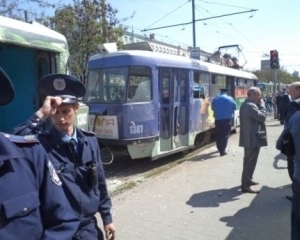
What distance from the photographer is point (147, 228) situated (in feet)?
15.0

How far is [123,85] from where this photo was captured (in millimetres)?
7742

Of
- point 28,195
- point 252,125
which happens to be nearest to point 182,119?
point 252,125

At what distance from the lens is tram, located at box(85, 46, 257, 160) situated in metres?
7.56

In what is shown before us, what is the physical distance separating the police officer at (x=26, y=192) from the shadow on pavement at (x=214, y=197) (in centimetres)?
415

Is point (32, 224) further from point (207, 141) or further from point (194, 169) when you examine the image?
point (207, 141)

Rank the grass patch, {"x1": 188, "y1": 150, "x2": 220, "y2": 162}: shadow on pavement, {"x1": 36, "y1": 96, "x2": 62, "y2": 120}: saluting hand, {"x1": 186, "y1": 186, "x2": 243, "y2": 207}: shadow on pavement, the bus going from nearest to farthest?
1. {"x1": 36, "y1": 96, "x2": 62, "y2": 120}: saluting hand
2. the bus
3. {"x1": 186, "y1": 186, "x2": 243, "y2": 207}: shadow on pavement
4. the grass patch
5. {"x1": 188, "y1": 150, "x2": 220, "y2": 162}: shadow on pavement

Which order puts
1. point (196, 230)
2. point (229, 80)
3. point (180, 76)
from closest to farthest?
point (196, 230) < point (180, 76) < point (229, 80)

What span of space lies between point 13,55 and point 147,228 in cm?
313

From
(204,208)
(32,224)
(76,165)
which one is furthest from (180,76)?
(32,224)

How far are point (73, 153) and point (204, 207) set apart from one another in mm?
3599

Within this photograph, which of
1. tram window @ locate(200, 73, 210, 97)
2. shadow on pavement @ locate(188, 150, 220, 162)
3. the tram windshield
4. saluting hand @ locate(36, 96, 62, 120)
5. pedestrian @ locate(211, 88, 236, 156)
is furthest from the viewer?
tram window @ locate(200, 73, 210, 97)

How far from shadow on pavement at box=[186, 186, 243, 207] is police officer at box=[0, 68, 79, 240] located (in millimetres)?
4146

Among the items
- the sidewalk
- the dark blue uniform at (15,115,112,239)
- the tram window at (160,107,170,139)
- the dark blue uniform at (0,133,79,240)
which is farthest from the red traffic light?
the dark blue uniform at (0,133,79,240)

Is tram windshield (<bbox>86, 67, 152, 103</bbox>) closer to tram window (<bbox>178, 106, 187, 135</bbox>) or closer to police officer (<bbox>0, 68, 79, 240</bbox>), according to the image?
tram window (<bbox>178, 106, 187, 135</bbox>)
